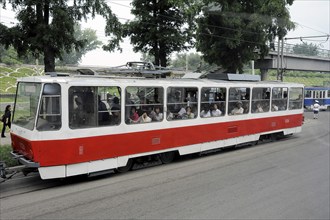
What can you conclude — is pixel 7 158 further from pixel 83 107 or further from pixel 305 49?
pixel 305 49

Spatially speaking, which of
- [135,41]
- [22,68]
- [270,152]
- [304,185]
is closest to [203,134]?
[270,152]

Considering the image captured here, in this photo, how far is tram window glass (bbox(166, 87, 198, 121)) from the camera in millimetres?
11203

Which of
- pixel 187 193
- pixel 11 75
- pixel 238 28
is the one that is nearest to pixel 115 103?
pixel 187 193

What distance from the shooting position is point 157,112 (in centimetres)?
1088

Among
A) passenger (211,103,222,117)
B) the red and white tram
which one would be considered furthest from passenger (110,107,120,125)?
passenger (211,103,222,117)

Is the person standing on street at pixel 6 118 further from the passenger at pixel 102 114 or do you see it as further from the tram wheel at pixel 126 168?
the passenger at pixel 102 114

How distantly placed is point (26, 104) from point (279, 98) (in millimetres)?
11528

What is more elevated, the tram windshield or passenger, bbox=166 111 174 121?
the tram windshield

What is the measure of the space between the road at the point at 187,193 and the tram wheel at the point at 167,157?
24cm

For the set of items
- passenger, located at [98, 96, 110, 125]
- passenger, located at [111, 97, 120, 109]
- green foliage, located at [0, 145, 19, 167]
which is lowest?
green foliage, located at [0, 145, 19, 167]

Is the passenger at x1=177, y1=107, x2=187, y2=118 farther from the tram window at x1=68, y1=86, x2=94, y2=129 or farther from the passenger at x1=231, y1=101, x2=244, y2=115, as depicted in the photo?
the tram window at x1=68, y1=86, x2=94, y2=129

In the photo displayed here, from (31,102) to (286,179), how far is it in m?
6.90

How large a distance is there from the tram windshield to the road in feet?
5.06

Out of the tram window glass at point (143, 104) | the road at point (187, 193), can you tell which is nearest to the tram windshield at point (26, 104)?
the road at point (187, 193)
